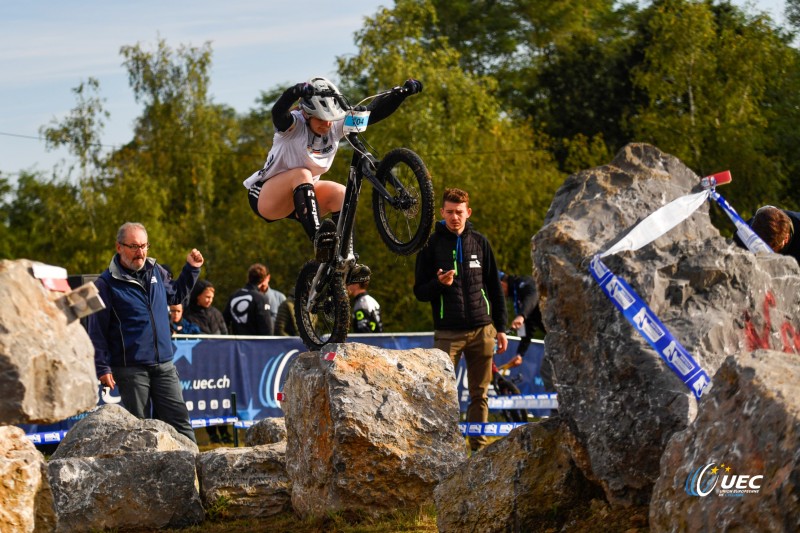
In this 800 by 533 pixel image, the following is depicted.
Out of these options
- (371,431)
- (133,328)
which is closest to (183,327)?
(133,328)

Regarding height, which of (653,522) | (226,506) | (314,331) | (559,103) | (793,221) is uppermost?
(559,103)

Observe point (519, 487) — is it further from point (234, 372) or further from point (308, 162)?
point (234, 372)

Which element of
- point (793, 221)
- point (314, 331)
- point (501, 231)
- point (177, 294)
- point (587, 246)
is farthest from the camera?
point (501, 231)

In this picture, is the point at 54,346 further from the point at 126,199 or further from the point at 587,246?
the point at 126,199

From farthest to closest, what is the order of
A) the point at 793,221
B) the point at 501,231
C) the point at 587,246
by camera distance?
the point at 501,231
the point at 793,221
the point at 587,246

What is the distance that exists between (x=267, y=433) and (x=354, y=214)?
2128 millimetres

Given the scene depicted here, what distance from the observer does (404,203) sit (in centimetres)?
704

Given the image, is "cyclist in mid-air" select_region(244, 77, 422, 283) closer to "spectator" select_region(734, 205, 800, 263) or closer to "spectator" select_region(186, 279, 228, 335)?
"spectator" select_region(734, 205, 800, 263)

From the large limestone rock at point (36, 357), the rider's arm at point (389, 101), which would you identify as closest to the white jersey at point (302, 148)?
the rider's arm at point (389, 101)

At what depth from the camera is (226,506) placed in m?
7.60

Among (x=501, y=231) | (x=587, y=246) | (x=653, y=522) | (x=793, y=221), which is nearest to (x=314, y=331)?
(x=587, y=246)

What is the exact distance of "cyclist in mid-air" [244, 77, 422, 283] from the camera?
7.43m

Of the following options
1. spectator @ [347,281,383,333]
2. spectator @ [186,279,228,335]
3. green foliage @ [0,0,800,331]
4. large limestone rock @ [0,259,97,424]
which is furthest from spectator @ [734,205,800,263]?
green foliage @ [0,0,800,331]

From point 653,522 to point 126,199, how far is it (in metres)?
38.2
